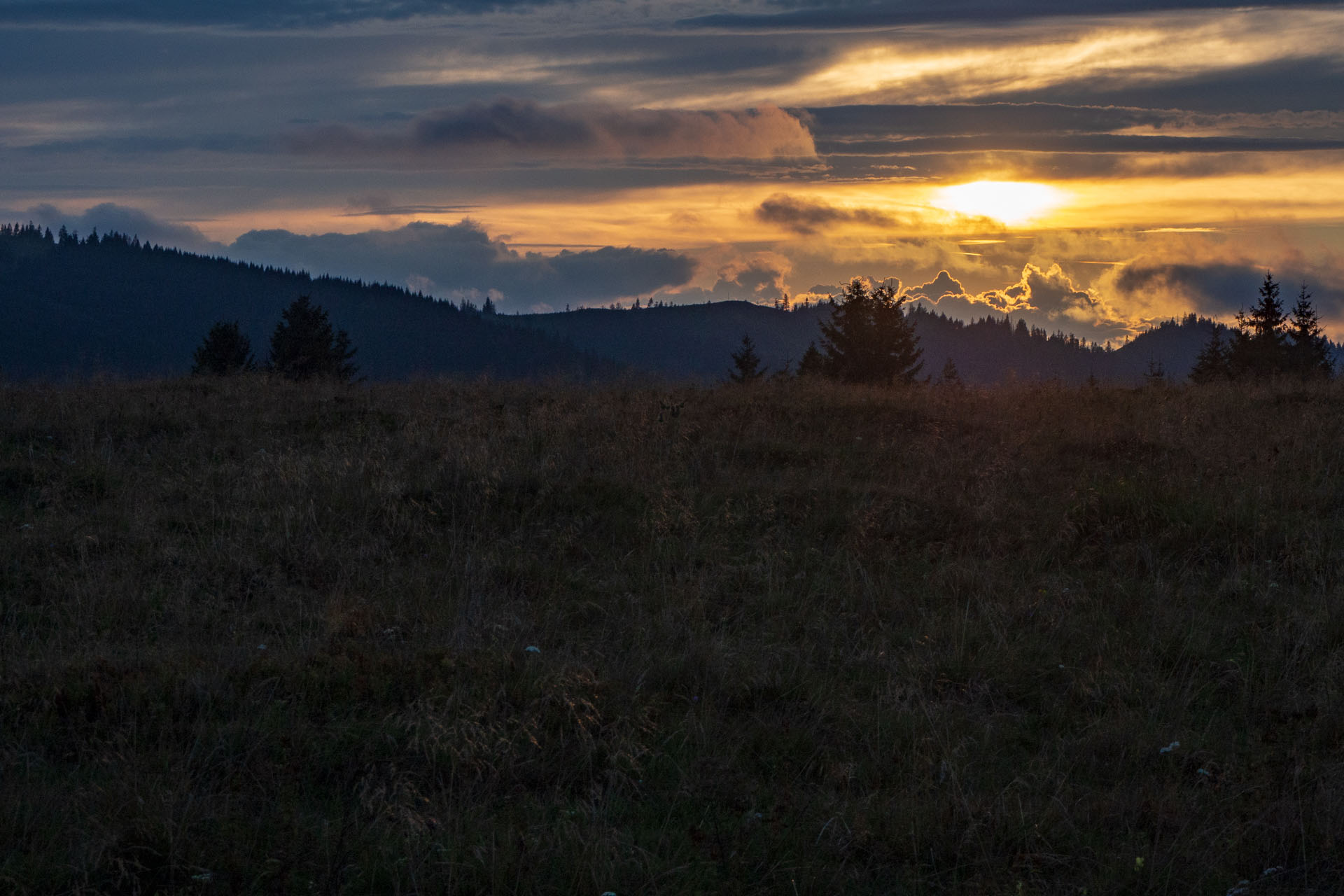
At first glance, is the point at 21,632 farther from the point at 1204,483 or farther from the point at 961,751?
the point at 1204,483

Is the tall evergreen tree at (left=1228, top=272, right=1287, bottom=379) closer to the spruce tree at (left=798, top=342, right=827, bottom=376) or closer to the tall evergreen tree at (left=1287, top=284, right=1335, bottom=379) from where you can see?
the tall evergreen tree at (left=1287, top=284, right=1335, bottom=379)

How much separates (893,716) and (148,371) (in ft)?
51.9

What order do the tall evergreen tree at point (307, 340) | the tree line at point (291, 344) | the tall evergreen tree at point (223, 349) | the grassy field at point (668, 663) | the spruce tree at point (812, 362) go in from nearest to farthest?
the grassy field at point (668, 663) < the tree line at point (291, 344) < the tall evergreen tree at point (307, 340) < the tall evergreen tree at point (223, 349) < the spruce tree at point (812, 362)

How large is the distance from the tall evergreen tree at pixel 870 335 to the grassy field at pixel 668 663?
102 feet

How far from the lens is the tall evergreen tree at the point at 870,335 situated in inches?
1628

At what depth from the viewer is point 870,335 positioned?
137ft

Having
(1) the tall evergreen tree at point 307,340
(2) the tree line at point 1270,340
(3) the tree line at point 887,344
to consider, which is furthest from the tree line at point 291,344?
(2) the tree line at point 1270,340

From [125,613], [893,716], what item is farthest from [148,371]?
[893,716]

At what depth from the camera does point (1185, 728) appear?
4609mm

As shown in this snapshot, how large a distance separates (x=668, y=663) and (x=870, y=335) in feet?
126

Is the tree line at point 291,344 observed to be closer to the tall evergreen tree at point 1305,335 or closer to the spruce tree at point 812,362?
the spruce tree at point 812,362

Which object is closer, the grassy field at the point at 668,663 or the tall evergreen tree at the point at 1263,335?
the grassy field at the point at 668,663

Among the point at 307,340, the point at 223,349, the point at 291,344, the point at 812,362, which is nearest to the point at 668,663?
the point at 291,344

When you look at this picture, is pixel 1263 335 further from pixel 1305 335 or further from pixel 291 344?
pixel 291 344
